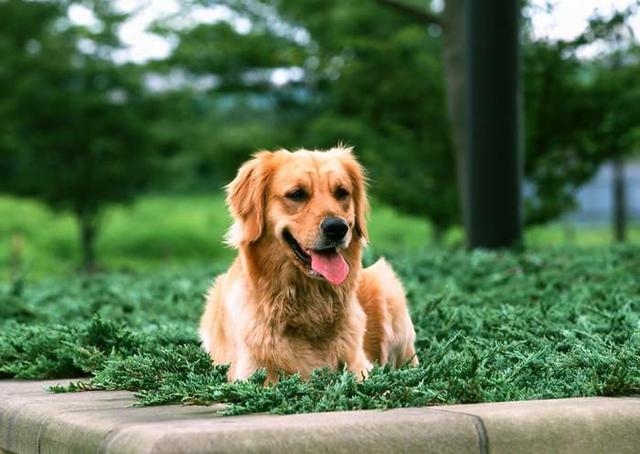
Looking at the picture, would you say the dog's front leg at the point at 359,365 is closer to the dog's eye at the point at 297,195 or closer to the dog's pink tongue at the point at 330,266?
the dog's pink tongue at the point at 330,266

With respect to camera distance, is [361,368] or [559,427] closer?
[559,427]

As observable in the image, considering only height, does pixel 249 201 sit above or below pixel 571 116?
below

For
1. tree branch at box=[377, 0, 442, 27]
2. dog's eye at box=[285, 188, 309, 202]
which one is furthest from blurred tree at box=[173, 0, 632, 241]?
dog's eye at box=[285, 188, 309, 202]

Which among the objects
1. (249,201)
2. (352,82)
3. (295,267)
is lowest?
(295,267)

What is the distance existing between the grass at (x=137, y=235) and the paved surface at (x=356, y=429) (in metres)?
21.7

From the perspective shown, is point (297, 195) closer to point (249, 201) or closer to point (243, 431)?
point (249, 201)

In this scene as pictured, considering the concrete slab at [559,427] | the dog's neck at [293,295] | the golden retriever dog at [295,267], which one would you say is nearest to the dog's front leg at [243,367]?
the golden retriever dog at [295,267]

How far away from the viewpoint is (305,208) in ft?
18.1

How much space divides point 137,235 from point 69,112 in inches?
350

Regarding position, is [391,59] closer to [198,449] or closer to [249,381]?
[249,381]

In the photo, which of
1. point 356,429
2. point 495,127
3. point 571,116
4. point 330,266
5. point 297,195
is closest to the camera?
point 356,429

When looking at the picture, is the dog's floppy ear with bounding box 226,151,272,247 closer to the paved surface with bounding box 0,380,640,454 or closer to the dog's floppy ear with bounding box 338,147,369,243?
the dog's floppy ear with bounding box 338,147,369,243

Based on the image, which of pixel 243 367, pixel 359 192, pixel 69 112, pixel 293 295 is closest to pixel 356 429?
pixel 243 367

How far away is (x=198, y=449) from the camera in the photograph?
3785 millimetres
